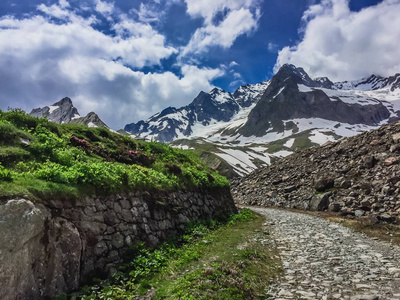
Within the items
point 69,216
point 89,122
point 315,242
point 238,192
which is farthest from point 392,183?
point 89,122

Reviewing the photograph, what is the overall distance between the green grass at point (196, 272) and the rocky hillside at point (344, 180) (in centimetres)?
1328

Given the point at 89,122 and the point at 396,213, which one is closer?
the point at 396,213

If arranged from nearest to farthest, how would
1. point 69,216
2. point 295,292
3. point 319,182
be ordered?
1. point 295,292
2. point 69,216
3. point 319,182

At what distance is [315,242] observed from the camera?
49.5 feet

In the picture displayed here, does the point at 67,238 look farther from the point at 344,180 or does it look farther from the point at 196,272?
the point at 344,180

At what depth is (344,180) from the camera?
29.8 meters

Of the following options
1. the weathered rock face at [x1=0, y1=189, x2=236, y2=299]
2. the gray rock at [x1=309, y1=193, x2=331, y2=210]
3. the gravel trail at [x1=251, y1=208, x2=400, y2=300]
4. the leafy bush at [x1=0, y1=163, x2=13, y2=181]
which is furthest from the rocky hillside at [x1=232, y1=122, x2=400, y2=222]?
the leafy bush at [x1=0, y1=163, x2=13, y2=181]

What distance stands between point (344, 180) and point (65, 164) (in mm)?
29796

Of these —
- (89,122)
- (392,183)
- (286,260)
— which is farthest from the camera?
(89,122)

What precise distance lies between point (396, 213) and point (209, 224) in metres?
14.5

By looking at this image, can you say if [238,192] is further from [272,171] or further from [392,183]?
[392,183]

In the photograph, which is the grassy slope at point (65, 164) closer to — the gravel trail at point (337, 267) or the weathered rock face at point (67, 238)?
the weathered rock face at point (67, 238)

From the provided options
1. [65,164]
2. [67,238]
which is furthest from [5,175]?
[65,164]

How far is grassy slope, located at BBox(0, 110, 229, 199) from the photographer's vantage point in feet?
31.3
